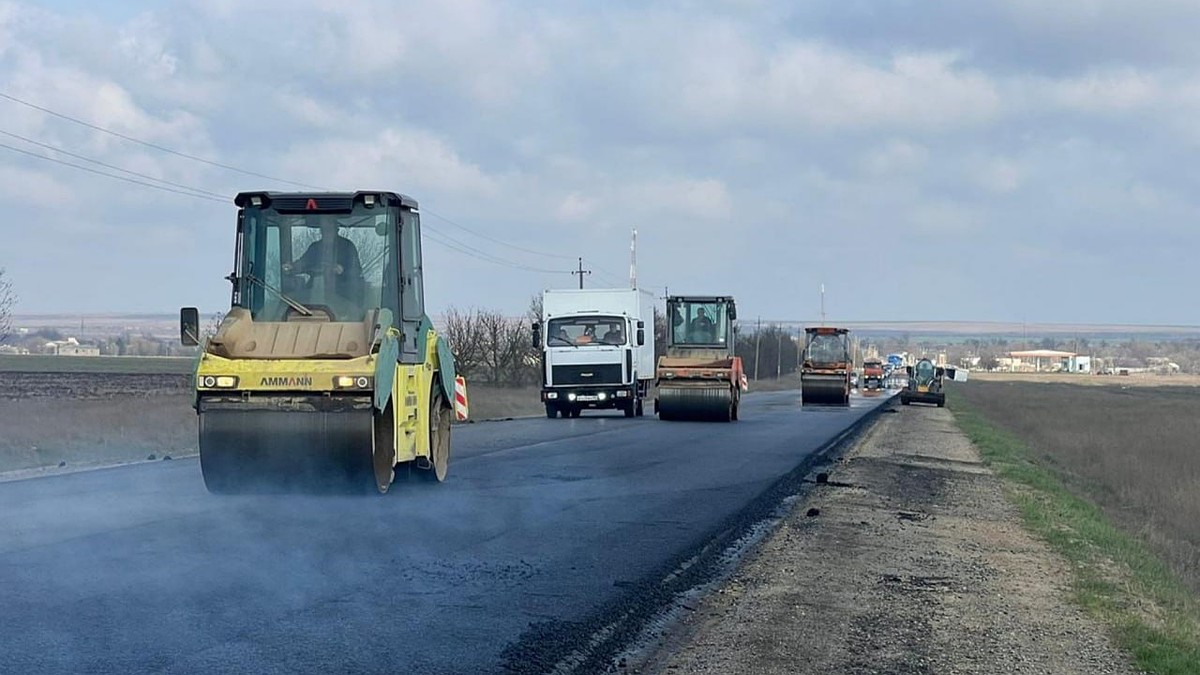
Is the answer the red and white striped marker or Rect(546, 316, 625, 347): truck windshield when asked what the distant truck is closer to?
Rect(546, 316, 625, 347): truck windshield

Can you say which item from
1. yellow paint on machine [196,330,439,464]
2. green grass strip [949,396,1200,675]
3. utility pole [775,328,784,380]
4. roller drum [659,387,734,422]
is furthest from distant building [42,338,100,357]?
green grass strip [949,396,1200,675]

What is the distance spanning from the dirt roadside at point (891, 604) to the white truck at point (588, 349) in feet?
60.6

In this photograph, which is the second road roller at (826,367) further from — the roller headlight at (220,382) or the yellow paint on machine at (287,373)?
the roller headlight at (220,382)

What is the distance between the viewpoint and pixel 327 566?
912cm

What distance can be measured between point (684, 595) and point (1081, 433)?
3517cm

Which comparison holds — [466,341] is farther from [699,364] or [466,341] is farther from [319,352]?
[319,352]

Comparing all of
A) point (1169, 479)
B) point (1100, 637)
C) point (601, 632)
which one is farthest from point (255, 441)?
point (1169, 479)

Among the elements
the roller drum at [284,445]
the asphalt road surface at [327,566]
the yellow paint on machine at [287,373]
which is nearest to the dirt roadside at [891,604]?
the asphalt road surface at [327,566]

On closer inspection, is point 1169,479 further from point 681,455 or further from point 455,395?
point 455,395

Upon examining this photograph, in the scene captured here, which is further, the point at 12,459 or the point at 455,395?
the point at 12,459

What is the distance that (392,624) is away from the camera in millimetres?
7422

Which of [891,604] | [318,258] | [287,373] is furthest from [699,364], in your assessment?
[891,604]

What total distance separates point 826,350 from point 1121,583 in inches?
1535

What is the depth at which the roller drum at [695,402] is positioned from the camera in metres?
32.4
